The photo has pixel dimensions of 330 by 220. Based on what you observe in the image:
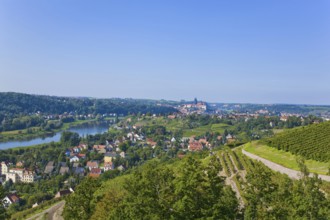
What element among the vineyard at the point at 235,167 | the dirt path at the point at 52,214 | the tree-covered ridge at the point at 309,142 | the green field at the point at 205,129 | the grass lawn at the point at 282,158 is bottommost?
the dirt path at the point at 52,214

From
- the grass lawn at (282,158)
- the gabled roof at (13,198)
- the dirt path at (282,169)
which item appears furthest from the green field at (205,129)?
the dirt path at (282,169)

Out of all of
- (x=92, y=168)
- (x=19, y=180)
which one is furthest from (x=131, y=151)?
(x=19, y=180)

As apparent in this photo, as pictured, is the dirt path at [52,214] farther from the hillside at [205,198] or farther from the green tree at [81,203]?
the hillside at [205,198]

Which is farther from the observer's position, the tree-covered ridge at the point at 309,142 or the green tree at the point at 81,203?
the tree-covered ridge at the point at 309,142

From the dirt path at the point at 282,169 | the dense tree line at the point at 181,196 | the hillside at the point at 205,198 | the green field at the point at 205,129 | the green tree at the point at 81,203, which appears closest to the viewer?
the dense tree line at the point at 181,196

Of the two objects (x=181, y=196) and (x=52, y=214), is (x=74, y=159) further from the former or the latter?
(x=181, y=196)

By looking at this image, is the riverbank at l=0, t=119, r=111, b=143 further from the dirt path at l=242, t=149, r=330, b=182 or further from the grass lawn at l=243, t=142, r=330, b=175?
the dirt path at l=242, t=149, r=330, b=182
